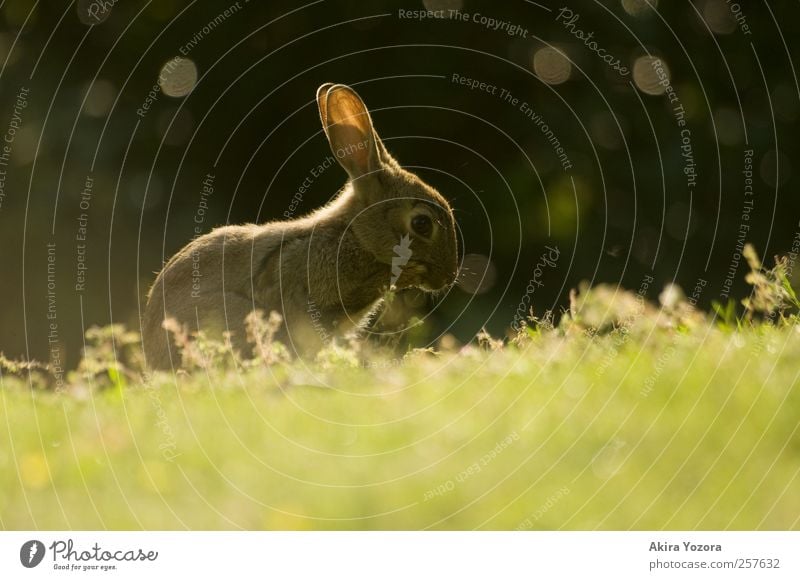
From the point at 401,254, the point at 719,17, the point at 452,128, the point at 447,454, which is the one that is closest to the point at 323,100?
the point at 401,254

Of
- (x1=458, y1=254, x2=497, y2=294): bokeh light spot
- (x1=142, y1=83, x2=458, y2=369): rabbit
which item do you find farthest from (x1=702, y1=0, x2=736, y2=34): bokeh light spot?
(x1=142, y1=83, x2=458, y2=369): rabbit

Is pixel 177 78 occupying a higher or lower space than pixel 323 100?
higher

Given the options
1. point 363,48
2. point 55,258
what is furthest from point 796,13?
point 55,258

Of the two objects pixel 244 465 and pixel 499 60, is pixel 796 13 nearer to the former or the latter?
pixel 499 60

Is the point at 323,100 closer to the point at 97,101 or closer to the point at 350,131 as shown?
the point at 350,131

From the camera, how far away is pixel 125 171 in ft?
41.2

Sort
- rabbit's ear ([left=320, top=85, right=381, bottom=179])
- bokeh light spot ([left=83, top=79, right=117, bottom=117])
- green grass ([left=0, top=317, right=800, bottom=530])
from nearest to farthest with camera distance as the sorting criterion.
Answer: green grass ([left=0, top=317, right=800, bottom=530]), rabbit's ear ([left=320, top=85, right=381, bottom=179]), bokeh light spot ([left=83, top=79, right=117, bottom=117])

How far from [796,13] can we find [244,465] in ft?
29.4

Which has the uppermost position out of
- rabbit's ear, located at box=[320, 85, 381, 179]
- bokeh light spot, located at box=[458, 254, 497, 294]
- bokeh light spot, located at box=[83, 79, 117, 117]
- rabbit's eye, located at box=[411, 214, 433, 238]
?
bokeh light spot, located at box=[83, 79, 117, 117]

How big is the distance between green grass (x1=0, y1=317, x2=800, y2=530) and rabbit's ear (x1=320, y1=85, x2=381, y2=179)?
3203mm

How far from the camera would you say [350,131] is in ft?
26.0

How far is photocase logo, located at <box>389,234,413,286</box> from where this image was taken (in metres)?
8.12
